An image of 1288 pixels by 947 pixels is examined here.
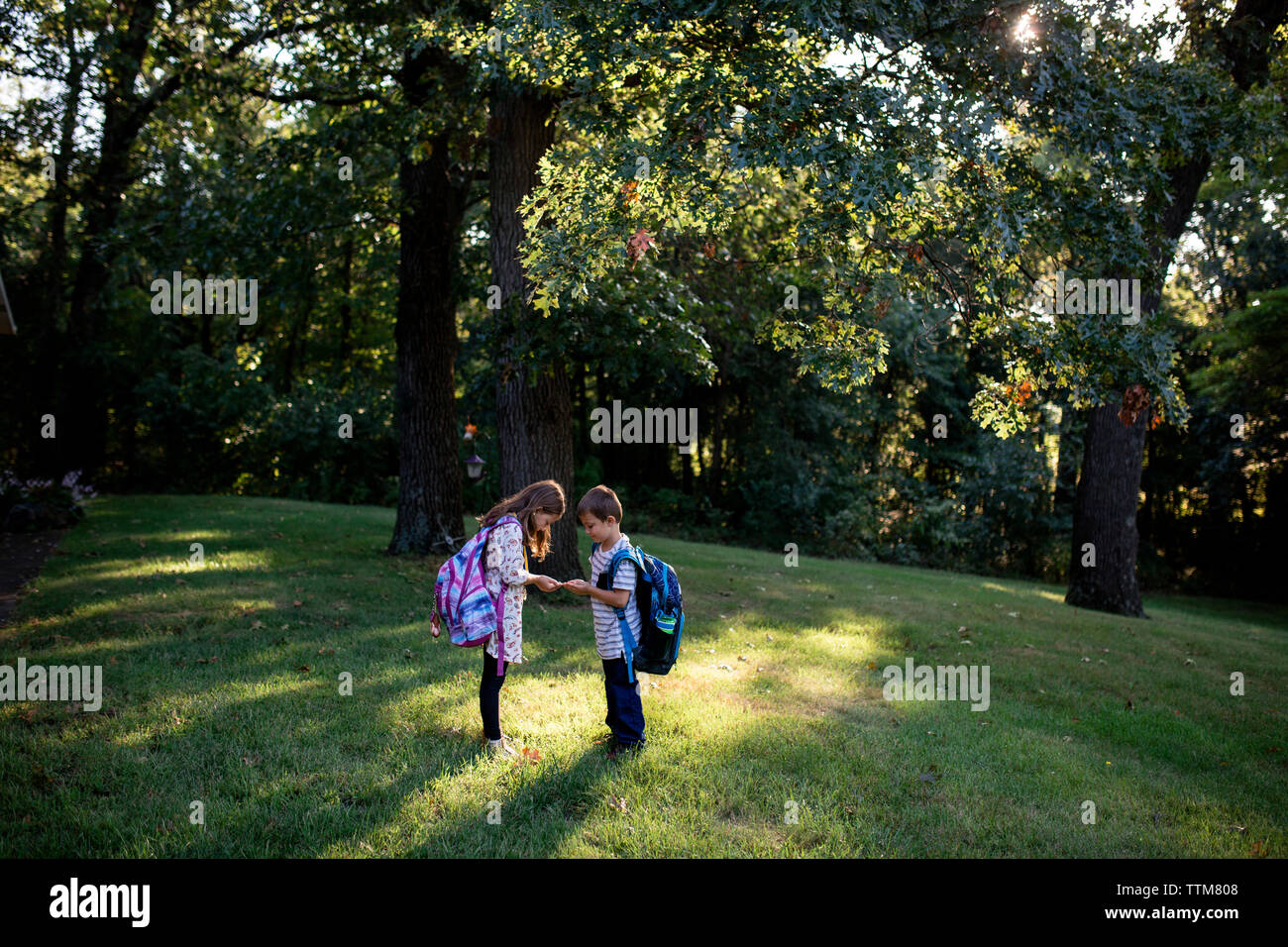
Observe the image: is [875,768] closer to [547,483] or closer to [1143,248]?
[547,483]

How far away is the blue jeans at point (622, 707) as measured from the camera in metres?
4.84

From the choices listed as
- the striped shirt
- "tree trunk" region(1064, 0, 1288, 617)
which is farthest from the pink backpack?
"tree trunk" region(1064, 0, 1288, 617)

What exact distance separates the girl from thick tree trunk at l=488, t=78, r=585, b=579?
4.17 meters

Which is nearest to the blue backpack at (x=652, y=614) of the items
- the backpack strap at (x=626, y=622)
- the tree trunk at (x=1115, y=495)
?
the backpack strap at (x=626, y=622)

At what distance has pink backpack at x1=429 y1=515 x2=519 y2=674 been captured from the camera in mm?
4703

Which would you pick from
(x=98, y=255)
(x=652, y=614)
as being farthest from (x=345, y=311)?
(x=652, y=614)

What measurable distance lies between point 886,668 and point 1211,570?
21616mm

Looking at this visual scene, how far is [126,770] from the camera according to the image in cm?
432

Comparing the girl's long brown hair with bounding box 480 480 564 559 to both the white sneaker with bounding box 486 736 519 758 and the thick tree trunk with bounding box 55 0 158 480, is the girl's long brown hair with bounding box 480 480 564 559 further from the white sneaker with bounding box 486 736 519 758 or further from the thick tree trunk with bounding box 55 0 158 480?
the thick tree trunk with bounding box 55 0 158 480

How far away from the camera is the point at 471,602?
4715 mm

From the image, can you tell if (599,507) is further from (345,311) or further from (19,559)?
(345,311)

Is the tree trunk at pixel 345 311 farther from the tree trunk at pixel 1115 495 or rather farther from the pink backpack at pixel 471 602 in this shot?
the pink backpack at pixel 471 602
